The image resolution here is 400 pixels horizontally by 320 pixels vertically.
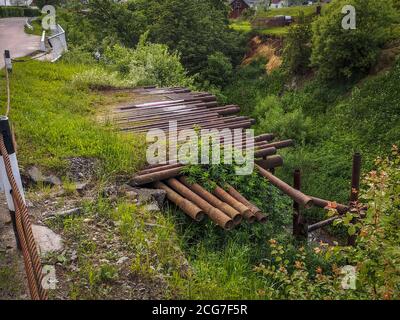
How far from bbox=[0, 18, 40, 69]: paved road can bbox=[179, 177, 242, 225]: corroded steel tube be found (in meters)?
9.31

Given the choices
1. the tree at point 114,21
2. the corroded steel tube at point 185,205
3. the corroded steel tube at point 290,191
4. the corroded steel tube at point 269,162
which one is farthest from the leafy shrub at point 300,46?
the corroded steel tube at point 185,205

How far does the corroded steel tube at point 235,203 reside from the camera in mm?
5691

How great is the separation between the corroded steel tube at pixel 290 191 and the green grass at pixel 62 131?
206 centimetres

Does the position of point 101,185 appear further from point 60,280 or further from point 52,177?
point 60,280

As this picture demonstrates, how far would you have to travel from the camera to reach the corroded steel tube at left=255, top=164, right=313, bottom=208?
21.0ft

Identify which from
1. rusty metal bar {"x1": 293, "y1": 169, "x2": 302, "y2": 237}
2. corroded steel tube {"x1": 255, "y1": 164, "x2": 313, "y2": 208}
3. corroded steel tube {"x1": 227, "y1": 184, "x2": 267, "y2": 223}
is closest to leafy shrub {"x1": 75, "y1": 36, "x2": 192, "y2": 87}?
rusty metal bar {"x1": 293, "y1": 169, "x2": 302, "y2": 237}

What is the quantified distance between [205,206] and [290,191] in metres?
1.65

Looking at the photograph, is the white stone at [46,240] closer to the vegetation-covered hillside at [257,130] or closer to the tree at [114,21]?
the vegetation-covered hillside at [257,130]

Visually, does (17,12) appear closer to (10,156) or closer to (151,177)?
(151,177)

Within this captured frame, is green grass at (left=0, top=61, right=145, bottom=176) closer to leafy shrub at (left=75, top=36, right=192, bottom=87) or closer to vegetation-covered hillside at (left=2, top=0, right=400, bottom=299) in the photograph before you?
vegetation-covered hillside at (left=2, top=0, right=400, bottom=299)

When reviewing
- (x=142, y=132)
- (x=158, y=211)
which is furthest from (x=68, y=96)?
(x=158, y=211)

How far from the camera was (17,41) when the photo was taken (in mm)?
20672
